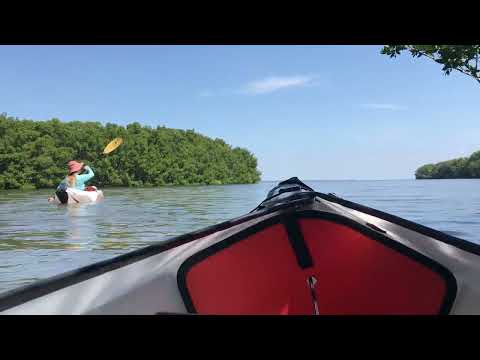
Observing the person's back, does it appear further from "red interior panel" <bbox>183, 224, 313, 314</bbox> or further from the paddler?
"red interior panel" <bbox>183, 224, 313, 314</bbox>

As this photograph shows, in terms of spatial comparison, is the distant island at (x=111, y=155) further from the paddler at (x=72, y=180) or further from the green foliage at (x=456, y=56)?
the green foliage at (x=456, y=56)

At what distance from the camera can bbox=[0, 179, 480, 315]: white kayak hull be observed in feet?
6.98

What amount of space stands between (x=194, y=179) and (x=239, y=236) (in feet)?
230

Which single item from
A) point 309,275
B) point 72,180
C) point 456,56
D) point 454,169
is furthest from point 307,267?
point 454,169

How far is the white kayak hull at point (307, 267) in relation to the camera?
2.13 m

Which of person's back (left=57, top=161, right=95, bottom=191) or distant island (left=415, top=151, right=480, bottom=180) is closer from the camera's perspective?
person's back (left=57, top=161, right=95, bottom=191)

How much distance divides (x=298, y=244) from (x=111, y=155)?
2241 inches

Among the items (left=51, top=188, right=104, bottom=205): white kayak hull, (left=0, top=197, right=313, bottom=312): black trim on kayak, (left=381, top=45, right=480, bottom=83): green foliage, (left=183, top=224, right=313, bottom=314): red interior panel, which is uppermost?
(left=381, top=45, right=480, bottom=83): green foliage

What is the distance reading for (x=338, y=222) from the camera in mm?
2539

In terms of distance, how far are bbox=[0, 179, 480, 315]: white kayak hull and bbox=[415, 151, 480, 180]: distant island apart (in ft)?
234

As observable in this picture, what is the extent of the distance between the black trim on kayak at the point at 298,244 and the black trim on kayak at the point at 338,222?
0.05m

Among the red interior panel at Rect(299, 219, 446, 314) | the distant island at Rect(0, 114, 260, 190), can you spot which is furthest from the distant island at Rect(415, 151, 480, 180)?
the red interior panel at Rect(299, 219, 446, 314)
